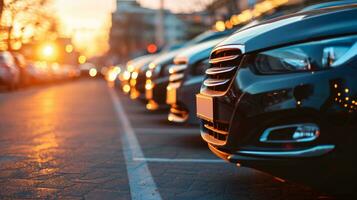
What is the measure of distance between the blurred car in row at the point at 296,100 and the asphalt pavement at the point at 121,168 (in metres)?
0.80

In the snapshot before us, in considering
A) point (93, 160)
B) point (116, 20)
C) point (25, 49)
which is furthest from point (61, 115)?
point (116, 20)

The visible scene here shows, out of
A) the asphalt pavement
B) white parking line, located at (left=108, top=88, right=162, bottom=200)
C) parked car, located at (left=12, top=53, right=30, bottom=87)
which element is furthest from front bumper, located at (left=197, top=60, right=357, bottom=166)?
parked car, located at (left=12, top=53, right=30, bottom=87)

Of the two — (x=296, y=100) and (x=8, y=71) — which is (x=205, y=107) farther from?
(x=8, y=71)

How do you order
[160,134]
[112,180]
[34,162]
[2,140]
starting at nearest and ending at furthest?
[112,180] → [34,162] → [2,140] → [160,134]

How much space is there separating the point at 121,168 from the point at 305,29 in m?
2.56

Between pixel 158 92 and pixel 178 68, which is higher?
pixel 178 68

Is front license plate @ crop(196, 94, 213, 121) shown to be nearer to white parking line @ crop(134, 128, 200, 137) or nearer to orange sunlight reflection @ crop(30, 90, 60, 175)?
orange sunlight reflection @ crop(30, 90, 60, 175)

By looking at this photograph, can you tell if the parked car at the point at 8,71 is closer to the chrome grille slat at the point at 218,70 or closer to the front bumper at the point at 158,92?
the front bumper at the point at 158,92

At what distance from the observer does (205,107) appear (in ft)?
15.7

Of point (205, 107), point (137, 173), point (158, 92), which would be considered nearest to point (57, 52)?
point (158, 92)

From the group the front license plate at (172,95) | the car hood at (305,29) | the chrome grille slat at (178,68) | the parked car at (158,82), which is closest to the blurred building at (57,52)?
the parked car at (158,82)

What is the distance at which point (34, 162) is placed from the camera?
609 centimetres

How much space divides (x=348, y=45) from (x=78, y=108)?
10786mm

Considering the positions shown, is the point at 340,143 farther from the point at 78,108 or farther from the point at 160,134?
the point at 78,108
